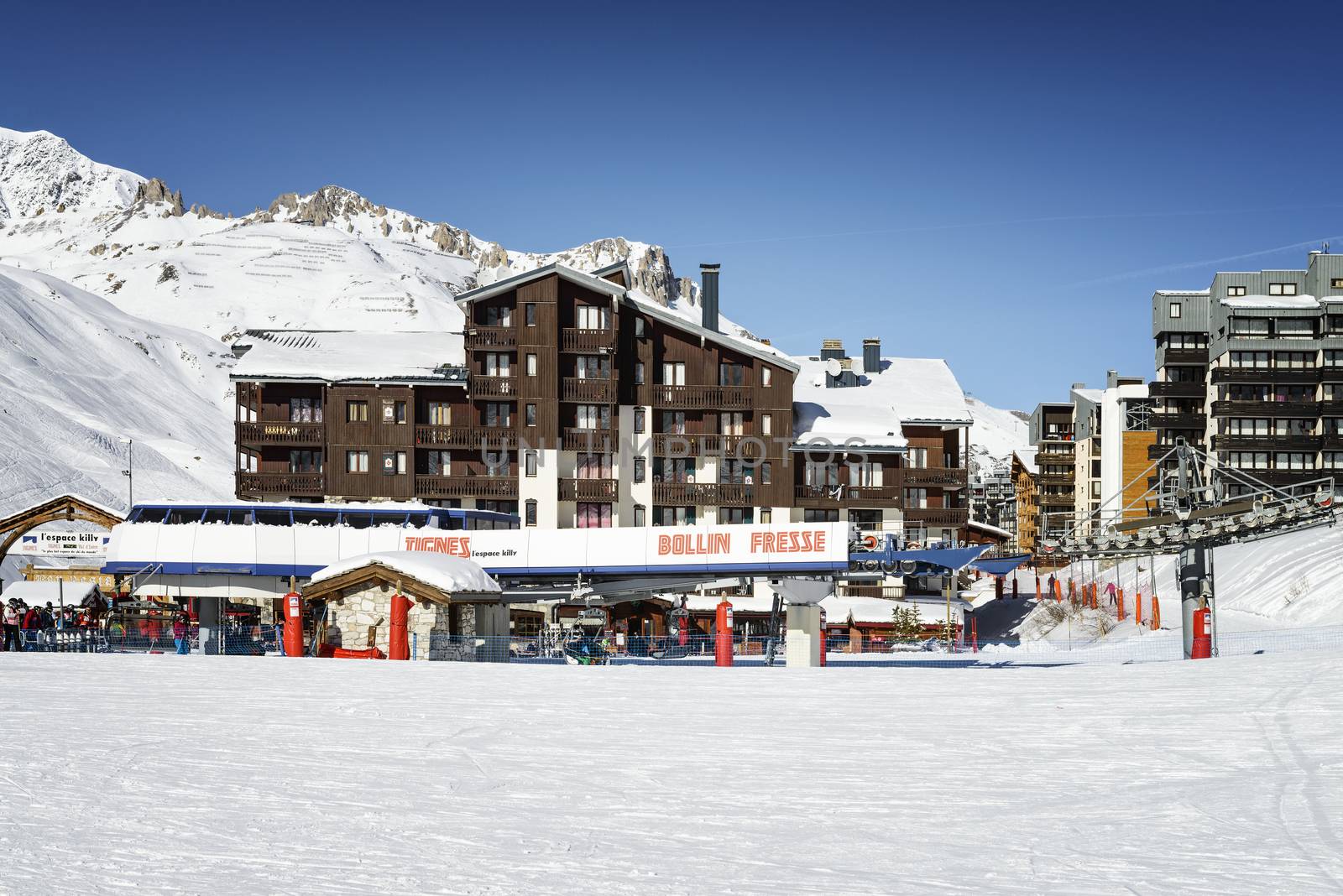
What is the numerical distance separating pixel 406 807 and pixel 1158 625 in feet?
127

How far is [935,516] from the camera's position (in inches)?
2589

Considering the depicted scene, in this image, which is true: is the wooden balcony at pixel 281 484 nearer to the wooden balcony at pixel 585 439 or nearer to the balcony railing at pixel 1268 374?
the wooden balcony at pixel 585 439

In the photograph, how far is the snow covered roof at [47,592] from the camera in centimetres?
4834

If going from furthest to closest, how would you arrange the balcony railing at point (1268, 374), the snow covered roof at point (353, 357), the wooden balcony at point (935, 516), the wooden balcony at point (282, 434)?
the balcony railing at point (1268, 374) → the wooden balcony at point (935, 516) → the snow covered roof at point (353, 357) → the wooden balcony at point (282, 434)

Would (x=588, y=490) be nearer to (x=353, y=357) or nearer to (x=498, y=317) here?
(x=498, y=317)

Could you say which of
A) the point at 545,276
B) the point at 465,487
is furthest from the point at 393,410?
the point at 545,276

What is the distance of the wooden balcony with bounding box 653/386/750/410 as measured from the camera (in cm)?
6444

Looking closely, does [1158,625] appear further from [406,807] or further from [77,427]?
[77,427]

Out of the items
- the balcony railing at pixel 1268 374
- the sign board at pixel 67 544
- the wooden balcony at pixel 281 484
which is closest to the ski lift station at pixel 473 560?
the sign board at pixel 67 544

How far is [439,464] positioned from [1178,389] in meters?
52.2

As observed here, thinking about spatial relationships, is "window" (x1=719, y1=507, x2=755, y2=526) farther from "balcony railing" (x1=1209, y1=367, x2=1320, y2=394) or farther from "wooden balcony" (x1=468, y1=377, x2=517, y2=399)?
"balcony railing" (x1=1209, y1=367, x2=1320, y2=394)

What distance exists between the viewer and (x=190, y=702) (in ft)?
68.8

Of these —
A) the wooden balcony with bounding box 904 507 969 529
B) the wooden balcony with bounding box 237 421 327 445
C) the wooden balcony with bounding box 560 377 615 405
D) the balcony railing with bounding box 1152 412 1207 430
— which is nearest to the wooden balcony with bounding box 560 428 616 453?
the wooden balcony with bounding box 560 377 615 405

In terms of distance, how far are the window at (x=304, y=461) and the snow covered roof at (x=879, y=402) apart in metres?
23.3
